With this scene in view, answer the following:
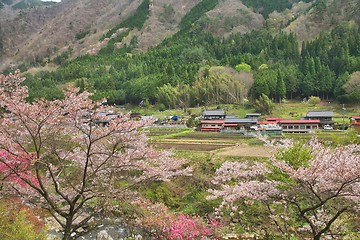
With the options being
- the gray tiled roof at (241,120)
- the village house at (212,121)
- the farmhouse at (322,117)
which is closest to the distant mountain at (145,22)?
the farmhouse at (322,117)

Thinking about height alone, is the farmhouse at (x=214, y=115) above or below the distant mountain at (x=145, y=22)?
below

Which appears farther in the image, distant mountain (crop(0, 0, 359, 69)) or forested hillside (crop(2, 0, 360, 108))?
distant mountain (crop(0, 0, 359, 69))

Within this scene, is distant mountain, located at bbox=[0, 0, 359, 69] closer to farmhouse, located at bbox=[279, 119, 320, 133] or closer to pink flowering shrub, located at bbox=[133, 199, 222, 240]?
farmhouse, located at bbox=[279, 119, 320, 133]

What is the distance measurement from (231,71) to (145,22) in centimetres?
8250

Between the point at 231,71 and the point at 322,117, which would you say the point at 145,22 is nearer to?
the point at 231,71

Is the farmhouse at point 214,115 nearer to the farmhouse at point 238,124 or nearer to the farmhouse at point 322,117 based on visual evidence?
the farmhouse at point 238,124

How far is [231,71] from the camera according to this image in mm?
57500

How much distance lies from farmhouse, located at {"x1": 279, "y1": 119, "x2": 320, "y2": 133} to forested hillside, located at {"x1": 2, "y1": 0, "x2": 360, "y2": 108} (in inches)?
516

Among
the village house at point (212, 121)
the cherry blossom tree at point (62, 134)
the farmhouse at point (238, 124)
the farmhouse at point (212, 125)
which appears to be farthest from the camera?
the village house at point (212, 121)

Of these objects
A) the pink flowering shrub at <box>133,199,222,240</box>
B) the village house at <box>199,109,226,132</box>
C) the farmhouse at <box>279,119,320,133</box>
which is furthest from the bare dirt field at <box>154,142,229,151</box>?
the pink flowering shrub at <box>133,199,222,240</box>

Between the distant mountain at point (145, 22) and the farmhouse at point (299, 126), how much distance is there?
5338 centimetres

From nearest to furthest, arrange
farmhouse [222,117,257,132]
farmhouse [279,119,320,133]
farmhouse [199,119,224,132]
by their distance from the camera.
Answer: farmhouse [279,119,320,133]
farmhouse [222,117,257,132]
farmhouse [199,119,224,132]

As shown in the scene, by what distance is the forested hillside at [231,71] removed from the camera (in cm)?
4969

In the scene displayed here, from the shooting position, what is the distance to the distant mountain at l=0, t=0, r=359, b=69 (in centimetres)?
8349
